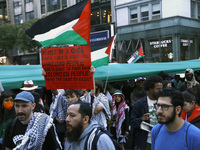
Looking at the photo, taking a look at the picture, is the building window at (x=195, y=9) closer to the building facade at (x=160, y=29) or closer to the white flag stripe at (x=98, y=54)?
the building facade at (x=160, y=29)

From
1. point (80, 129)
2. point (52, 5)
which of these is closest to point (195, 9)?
point (52, 5)

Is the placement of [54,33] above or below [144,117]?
above

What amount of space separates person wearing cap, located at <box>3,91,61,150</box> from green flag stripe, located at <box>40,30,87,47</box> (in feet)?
5.54

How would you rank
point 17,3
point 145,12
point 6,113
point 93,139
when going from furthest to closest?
1. point 17,3
2. point 145,12
3. point 6,113
4. point 93,139

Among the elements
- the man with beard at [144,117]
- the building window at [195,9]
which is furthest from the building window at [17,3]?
the man with beard at [144,117]

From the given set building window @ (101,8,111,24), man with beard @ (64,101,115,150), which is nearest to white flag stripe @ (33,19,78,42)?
man with beard @ (64,101,115,150)

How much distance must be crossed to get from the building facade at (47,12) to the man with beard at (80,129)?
87.9ft

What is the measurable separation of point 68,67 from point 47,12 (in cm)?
3497

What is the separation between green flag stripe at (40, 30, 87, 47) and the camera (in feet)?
15.3

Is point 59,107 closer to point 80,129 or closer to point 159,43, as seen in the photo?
point 80,129

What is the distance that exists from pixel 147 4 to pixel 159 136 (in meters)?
25.2

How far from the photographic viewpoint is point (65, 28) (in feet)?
15.7

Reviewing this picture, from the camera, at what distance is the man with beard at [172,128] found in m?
2.55

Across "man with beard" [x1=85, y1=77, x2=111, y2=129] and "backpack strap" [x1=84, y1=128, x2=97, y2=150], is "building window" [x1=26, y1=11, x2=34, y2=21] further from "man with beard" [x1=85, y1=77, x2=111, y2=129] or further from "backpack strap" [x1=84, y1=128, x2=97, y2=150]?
"backpack strap" [x1=84, y1=128, x2=97, y2=150]
